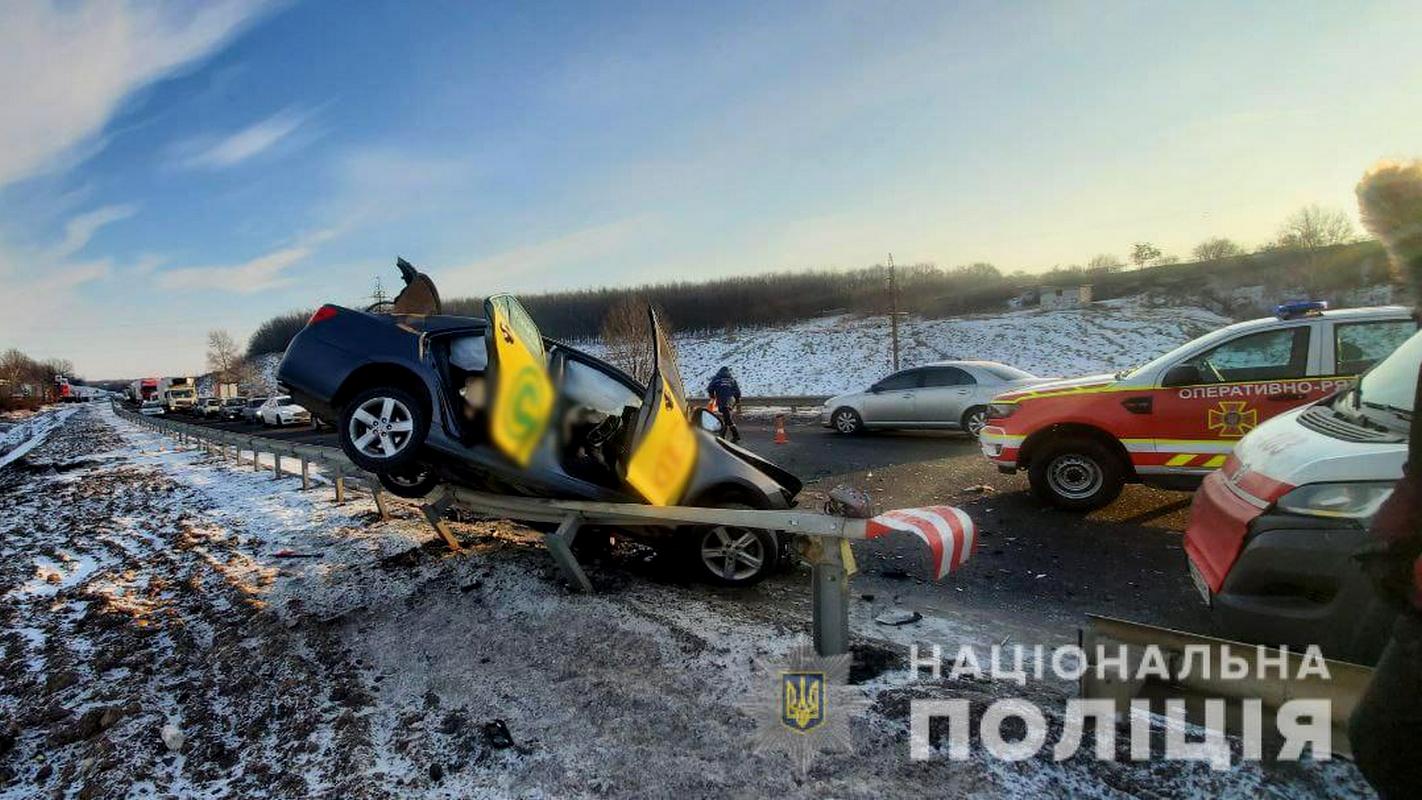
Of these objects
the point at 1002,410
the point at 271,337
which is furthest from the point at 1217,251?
the point at 271,337

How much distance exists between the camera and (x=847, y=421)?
46.0 feet

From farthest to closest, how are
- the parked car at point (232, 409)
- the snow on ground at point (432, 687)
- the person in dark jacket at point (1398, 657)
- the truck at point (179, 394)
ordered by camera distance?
the truck at point (179, 394), the parked car at point (232, 409), the snow on ground at point (432, 687), the person in dark jacket at point (1398, 657)

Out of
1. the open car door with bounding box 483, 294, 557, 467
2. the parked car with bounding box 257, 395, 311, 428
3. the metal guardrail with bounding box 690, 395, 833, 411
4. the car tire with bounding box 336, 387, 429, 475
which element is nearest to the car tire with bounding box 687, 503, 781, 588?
the open car door with bounding box 483, 294, 557, 467

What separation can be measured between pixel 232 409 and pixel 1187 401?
42.6m

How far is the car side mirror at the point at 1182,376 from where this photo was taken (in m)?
5.68

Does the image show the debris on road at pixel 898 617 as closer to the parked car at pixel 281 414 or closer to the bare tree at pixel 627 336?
the bare tree at pixel 627 336

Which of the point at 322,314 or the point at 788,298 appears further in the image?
the point at 788,298

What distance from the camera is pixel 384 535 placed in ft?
19.0

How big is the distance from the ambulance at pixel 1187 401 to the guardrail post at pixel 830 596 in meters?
4.25

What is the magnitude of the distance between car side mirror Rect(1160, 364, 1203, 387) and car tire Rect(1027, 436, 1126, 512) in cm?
78

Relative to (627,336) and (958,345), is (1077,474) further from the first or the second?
(958,345)

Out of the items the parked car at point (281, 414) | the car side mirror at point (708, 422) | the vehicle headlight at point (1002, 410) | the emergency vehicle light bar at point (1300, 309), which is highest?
the emergency vehicle light bar at point (1300, 309)

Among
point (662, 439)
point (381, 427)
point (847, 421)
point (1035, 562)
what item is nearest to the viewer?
point (662, 439)

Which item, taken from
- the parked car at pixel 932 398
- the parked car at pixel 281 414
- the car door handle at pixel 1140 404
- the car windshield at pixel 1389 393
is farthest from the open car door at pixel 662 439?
the parked car at pixel 281 414
